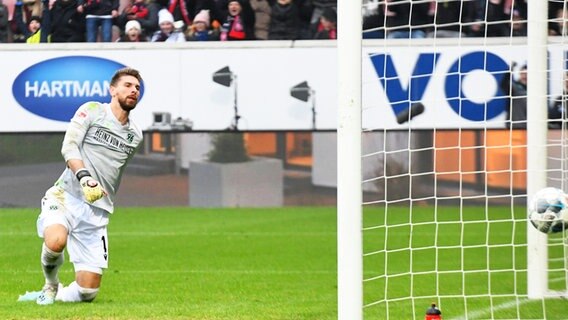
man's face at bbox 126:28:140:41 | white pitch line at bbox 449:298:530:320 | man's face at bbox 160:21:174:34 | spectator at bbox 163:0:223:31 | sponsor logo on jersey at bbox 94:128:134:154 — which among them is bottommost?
white pitch line at bbox 449:298:530:320

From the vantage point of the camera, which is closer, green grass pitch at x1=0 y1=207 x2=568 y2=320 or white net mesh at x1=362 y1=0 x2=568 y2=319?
green grass pitch at x1=0 y1=207 x2=568 y2=320

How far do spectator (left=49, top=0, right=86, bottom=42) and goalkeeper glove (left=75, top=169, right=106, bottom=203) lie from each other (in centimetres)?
Answer: 1099

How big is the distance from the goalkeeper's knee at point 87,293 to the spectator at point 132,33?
10.6 meters

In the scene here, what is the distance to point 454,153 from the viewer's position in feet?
68.9

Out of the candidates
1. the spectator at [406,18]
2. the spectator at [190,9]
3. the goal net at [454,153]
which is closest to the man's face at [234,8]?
the spectator at [190,9]

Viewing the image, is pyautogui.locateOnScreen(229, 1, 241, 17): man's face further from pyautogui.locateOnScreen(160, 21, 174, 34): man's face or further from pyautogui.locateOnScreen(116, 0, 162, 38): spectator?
pyautogui.locateOnScreen(116, 0, 162, 38): spectator

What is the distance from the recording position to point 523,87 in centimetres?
1973

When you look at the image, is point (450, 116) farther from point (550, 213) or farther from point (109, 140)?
point (550, 213)

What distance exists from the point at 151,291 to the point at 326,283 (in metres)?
1.72

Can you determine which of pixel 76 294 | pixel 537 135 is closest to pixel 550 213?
pixel 537 135

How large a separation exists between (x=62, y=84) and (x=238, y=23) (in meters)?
2.82

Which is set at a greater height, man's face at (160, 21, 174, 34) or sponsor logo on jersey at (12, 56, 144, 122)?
man's face at (160, 21, 174, 34)

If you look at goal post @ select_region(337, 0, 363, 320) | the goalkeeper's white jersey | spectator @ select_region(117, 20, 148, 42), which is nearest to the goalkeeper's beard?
the goalkeeper's white jersey

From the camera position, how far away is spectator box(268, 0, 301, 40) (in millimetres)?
20016
